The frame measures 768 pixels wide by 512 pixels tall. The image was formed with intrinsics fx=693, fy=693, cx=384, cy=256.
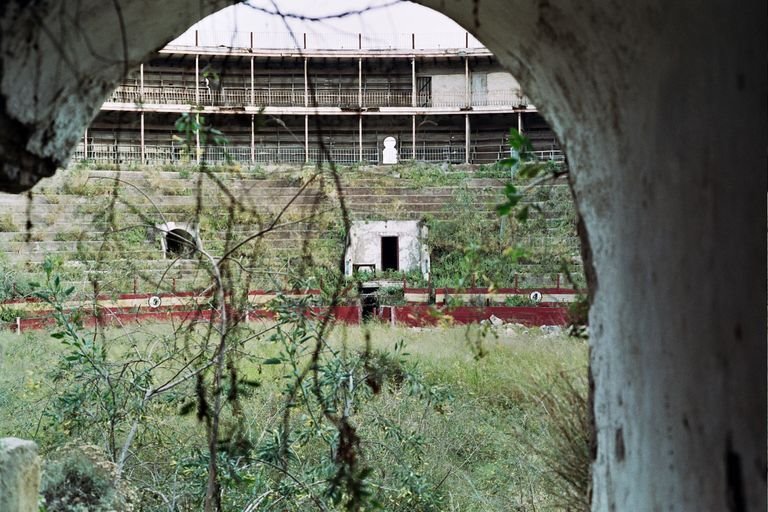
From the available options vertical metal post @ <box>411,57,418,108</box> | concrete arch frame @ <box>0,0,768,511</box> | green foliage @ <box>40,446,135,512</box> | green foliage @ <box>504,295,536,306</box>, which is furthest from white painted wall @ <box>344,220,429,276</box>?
concrete arch frame @ <box>0,0,768,511</box>

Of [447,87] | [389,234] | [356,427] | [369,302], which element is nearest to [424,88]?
[447,87]

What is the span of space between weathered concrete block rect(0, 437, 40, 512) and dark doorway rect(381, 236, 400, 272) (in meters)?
13.8

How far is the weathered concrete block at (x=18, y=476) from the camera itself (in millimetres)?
1334

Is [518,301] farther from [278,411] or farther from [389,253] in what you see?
[278,411]

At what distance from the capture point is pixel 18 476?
1356 millimetres

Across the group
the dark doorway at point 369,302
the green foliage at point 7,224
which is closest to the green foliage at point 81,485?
the dark doorway at point 369,302

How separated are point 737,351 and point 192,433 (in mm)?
4046

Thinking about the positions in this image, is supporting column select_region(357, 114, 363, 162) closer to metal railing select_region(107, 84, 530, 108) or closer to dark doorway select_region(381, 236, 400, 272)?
metal railing select_region(107, 84, 530, 108)

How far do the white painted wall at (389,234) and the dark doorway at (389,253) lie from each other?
0.19 m

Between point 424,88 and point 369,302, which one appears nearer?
point 369,302

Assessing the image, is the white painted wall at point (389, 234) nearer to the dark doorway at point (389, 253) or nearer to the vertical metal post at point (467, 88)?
the dark doorway at point (389, 253)

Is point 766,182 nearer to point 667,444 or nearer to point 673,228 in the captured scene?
point 673,228

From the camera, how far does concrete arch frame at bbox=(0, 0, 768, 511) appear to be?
0.86 m

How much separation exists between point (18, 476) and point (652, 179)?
1.27 m
